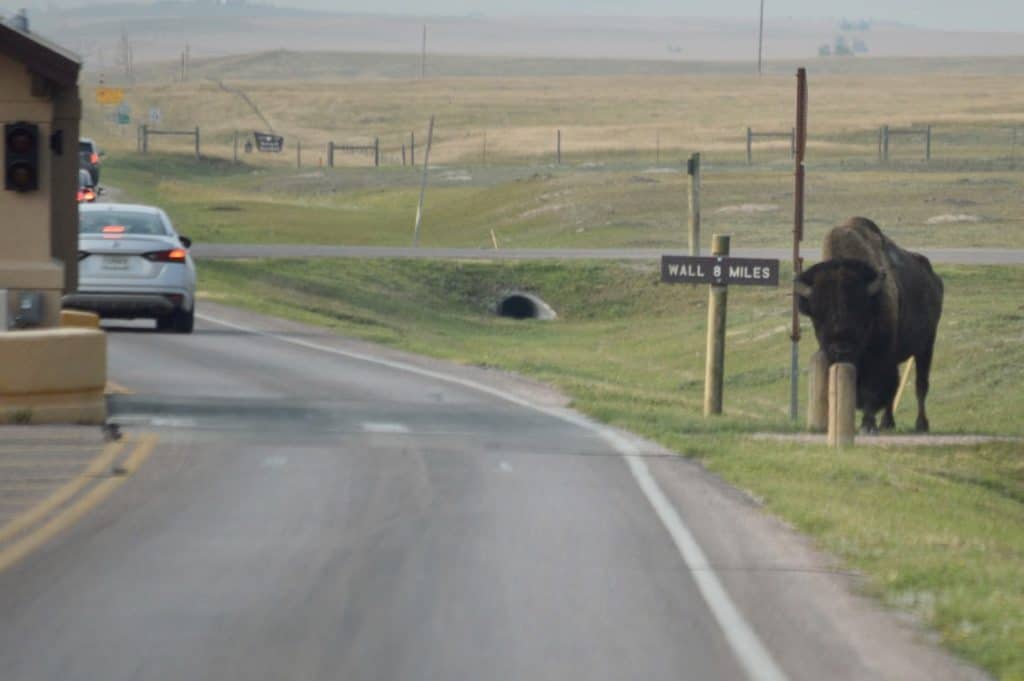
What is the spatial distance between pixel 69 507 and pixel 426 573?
10.4 ft

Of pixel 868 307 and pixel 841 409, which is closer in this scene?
pixel 841 409

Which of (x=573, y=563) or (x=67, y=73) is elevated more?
(x=67, y=73)

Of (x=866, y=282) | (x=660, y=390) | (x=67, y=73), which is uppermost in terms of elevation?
(x=67, y=73)

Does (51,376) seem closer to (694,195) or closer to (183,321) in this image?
(694,195)

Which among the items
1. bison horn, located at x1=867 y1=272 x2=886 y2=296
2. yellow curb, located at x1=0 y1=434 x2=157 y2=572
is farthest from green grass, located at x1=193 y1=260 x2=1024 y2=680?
yellow curb, located at x1=0 y1=434 x2=157 y2=572

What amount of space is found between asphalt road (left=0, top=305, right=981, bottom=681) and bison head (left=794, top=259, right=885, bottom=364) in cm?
410

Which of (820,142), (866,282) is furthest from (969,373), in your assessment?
(820,142)

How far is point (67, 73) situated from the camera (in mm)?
19469

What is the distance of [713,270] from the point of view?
74.4 feet

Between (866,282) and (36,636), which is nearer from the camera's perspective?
(36,636)

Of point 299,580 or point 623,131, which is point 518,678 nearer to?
point 299,580

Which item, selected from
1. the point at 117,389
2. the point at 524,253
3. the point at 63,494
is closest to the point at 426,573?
the point at 63,494

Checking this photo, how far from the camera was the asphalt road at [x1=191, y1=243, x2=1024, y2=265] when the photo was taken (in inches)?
1885

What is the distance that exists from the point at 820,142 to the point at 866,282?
274 ft
